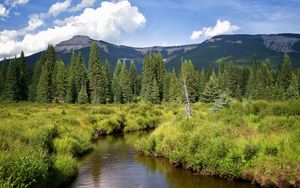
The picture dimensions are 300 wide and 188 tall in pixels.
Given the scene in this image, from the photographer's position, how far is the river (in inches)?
902

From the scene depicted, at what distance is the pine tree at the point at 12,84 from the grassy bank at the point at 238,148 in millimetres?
78749

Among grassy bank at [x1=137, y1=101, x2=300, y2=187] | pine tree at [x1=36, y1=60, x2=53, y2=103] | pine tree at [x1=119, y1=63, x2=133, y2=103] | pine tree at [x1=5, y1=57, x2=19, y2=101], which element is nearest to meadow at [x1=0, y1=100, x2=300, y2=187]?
grassy bank at [x1=137, y1=101, x2=300, y2=187]

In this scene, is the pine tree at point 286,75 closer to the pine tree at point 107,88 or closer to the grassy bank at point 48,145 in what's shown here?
the pine tree at point 107,88

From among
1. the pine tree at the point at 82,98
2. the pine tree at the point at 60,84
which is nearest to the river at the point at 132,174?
the pine tree at the point at 82,98

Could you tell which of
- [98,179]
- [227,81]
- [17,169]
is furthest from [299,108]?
[227,81]

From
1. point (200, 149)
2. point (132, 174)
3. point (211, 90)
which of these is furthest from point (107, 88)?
point (200, 149)

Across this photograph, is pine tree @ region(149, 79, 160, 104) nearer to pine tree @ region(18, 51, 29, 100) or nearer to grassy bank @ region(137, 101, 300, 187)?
pine tree @ region(18, 51, 29, 100)

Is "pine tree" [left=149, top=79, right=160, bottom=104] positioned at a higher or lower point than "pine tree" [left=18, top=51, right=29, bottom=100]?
lower

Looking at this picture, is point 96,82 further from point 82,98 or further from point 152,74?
point 152,74

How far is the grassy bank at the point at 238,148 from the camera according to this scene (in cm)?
2042

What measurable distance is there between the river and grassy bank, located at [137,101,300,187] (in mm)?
789

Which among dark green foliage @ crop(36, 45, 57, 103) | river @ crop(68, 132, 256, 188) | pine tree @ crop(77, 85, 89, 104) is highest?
dark green foliage @ crop(36, 45, 57, 103)

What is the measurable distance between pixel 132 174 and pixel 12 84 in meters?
84.8

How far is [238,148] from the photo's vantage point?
905 inches
